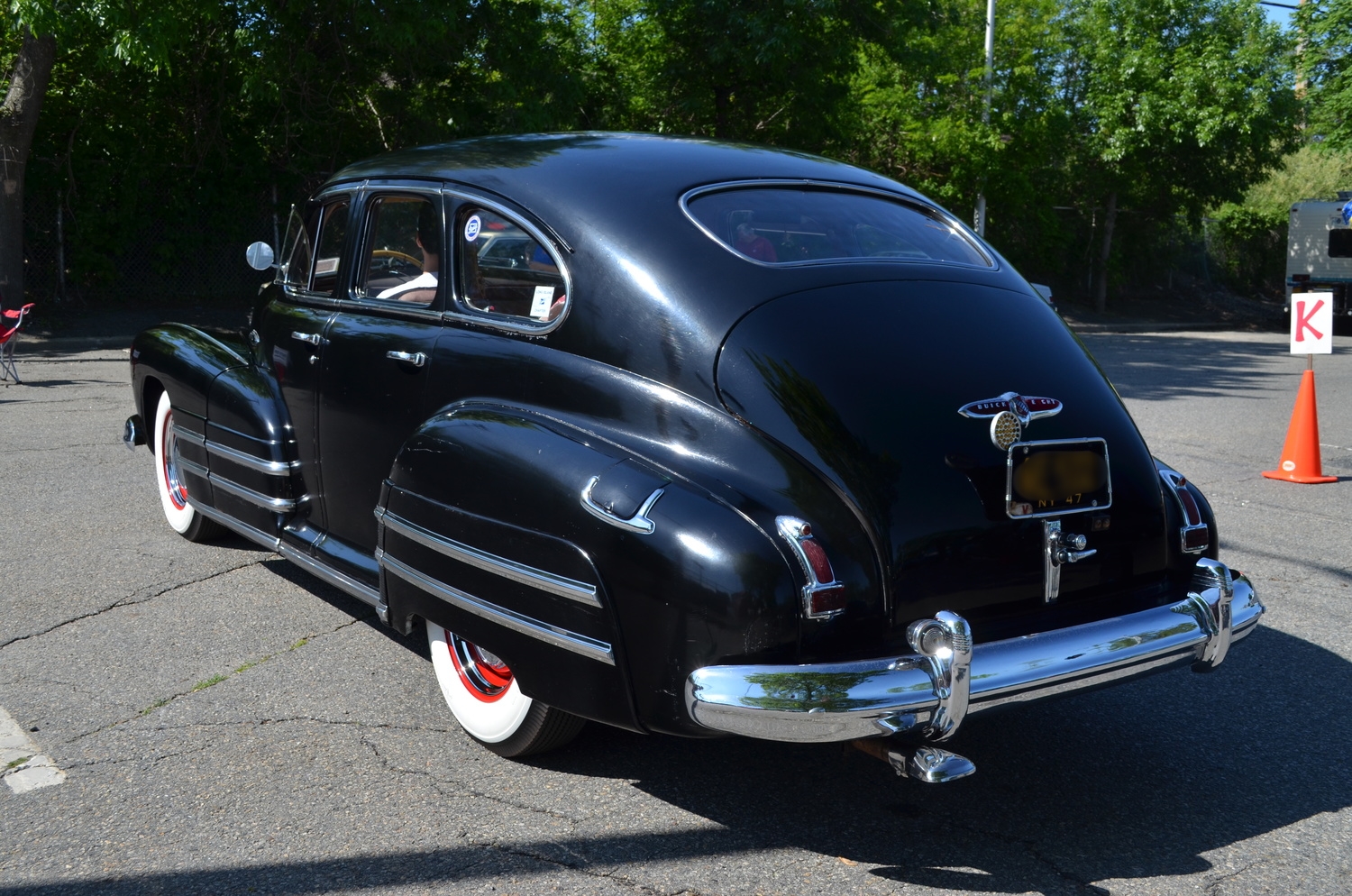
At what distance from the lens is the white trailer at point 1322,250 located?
77.7 ft

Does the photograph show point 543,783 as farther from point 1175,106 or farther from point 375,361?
point 1175,106

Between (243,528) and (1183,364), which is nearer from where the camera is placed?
(243,528)

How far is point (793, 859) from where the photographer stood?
3037mm

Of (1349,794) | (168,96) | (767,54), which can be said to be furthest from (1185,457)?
(168,96)

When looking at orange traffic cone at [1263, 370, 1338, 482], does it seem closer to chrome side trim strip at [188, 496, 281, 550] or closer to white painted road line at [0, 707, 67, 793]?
chrome side trim strip at [188, 496, 281, 550]

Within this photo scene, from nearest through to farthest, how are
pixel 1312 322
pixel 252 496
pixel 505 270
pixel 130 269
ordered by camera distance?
1. pixel 505 270
2. pixel 252 496
3. pixel 1312 322
4. pixel 130 269

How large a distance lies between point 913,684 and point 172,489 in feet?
14.5

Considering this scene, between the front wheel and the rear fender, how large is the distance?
0.85ft

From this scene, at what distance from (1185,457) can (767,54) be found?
963 centimetres

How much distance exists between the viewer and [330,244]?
15.8 feet

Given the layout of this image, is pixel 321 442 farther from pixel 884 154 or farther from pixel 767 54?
pixel 884 154

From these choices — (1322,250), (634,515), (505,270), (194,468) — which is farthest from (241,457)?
(1322,250)

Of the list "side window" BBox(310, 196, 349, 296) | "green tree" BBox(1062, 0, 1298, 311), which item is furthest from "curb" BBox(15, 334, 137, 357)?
"green tree" BBox(1062, 0, 1298, 311)

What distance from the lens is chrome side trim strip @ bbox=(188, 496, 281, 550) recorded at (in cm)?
459
